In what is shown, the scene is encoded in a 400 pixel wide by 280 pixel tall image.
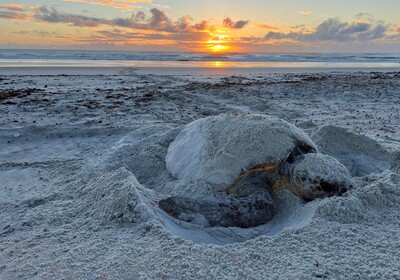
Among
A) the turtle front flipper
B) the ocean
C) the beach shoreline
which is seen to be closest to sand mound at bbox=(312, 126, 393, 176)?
the turtle front flipper

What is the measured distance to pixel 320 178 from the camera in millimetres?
2820

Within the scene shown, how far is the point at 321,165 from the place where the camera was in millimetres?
2832

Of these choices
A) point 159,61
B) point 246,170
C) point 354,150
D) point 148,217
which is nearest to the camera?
point 148,217

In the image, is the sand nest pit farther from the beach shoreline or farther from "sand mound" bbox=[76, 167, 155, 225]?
the beach shoreline

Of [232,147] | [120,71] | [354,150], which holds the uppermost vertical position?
[232,147]

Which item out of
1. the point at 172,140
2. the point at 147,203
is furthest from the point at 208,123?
the point at 147,203

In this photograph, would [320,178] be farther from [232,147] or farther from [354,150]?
[354,150]

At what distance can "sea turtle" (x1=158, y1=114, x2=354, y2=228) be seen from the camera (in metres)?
2.73

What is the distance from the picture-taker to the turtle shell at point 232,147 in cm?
310

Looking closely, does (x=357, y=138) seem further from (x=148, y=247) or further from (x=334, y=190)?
(x=148, y=247)

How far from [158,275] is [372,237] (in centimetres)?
153

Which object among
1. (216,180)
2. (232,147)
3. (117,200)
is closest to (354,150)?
(232,147)

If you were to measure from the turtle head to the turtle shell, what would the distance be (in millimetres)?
239

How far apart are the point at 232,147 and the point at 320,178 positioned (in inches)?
33.7
